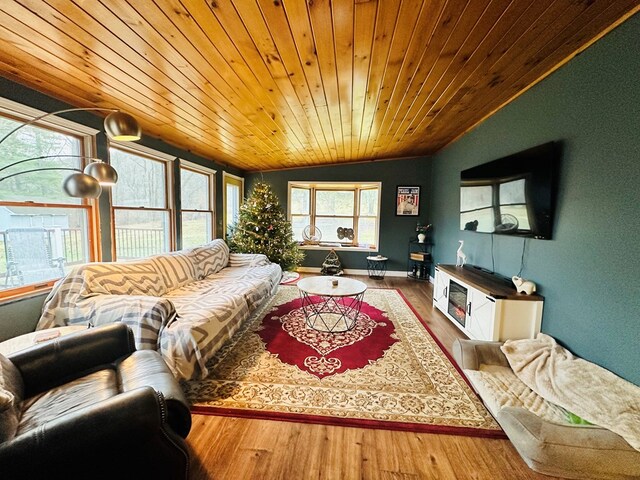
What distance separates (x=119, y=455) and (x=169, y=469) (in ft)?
0.72

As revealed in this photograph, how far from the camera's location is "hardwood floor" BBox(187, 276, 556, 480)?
1.39 metres

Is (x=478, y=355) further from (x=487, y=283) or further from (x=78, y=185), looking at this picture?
(x=78, y=185)

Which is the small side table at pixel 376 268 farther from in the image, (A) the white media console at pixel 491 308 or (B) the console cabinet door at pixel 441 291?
(A) the white media console at pixel 491 308

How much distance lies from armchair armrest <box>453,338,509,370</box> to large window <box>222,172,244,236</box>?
4.53 m

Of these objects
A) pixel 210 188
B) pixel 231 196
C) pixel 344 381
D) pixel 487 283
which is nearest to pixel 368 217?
pixel 231 196

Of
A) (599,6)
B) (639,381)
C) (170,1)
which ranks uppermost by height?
(599,6)

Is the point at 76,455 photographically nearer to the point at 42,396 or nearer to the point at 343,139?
the point at 42,396

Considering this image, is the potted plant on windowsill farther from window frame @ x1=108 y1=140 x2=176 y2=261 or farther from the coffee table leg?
window frame @ x1=108 y1=140 x2=176 y2=261

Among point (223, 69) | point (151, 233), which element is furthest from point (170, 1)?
point (151, 233)

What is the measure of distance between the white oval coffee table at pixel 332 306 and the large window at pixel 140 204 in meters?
2.05

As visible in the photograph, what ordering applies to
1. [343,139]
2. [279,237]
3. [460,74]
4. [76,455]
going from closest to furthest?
[76,455], [460,74], [343,139], [279,237]

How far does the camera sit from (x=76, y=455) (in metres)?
0.93

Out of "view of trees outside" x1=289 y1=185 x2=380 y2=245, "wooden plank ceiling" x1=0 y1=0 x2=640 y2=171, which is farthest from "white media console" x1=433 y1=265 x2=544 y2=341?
"view of trees outside" x1=289 y1=185 x2=380 y2=245

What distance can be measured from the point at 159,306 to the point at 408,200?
16.4 ft
